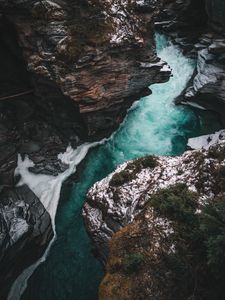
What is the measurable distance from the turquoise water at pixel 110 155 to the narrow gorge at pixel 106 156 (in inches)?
2.4

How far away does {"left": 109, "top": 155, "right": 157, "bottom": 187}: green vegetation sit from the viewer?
12039 mm

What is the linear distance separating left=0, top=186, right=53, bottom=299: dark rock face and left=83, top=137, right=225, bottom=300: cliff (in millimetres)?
5296

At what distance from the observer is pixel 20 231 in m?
16.1

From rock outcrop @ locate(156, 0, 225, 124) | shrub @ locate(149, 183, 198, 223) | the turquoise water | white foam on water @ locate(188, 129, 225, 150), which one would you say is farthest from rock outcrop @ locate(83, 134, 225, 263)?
rock outcrop @ locate(156, 0, 225, 124)

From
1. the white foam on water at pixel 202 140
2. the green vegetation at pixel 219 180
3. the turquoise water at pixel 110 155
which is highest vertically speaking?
the green vegetation at pixel 219 180

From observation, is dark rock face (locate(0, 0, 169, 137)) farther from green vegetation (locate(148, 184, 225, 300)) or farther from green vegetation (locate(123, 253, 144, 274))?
green vegetation (locate(123, 253, 144, 274))

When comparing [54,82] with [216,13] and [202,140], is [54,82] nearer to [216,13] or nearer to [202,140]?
[202,140]

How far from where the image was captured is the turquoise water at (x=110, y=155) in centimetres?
1627

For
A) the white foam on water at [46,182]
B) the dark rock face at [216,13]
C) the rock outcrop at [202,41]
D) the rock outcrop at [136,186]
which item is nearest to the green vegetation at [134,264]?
the rock outcrop at [136,186]

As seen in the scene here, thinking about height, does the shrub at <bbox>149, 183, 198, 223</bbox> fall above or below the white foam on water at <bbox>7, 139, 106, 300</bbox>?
above

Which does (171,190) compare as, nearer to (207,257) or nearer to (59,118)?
(207,257)

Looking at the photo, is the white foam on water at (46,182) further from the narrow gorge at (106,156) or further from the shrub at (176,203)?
the shrub at (176,203)

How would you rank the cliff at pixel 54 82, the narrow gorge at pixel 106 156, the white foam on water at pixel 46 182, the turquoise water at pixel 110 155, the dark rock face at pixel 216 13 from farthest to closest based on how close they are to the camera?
the dark rock face at pixel 216 13, the white foam on water at pixel 46 182, the turquoise water at pixel 110 155, the cliff at pixel 54 82, the narrow gorge at pixel 106 156

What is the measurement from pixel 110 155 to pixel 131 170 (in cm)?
822
